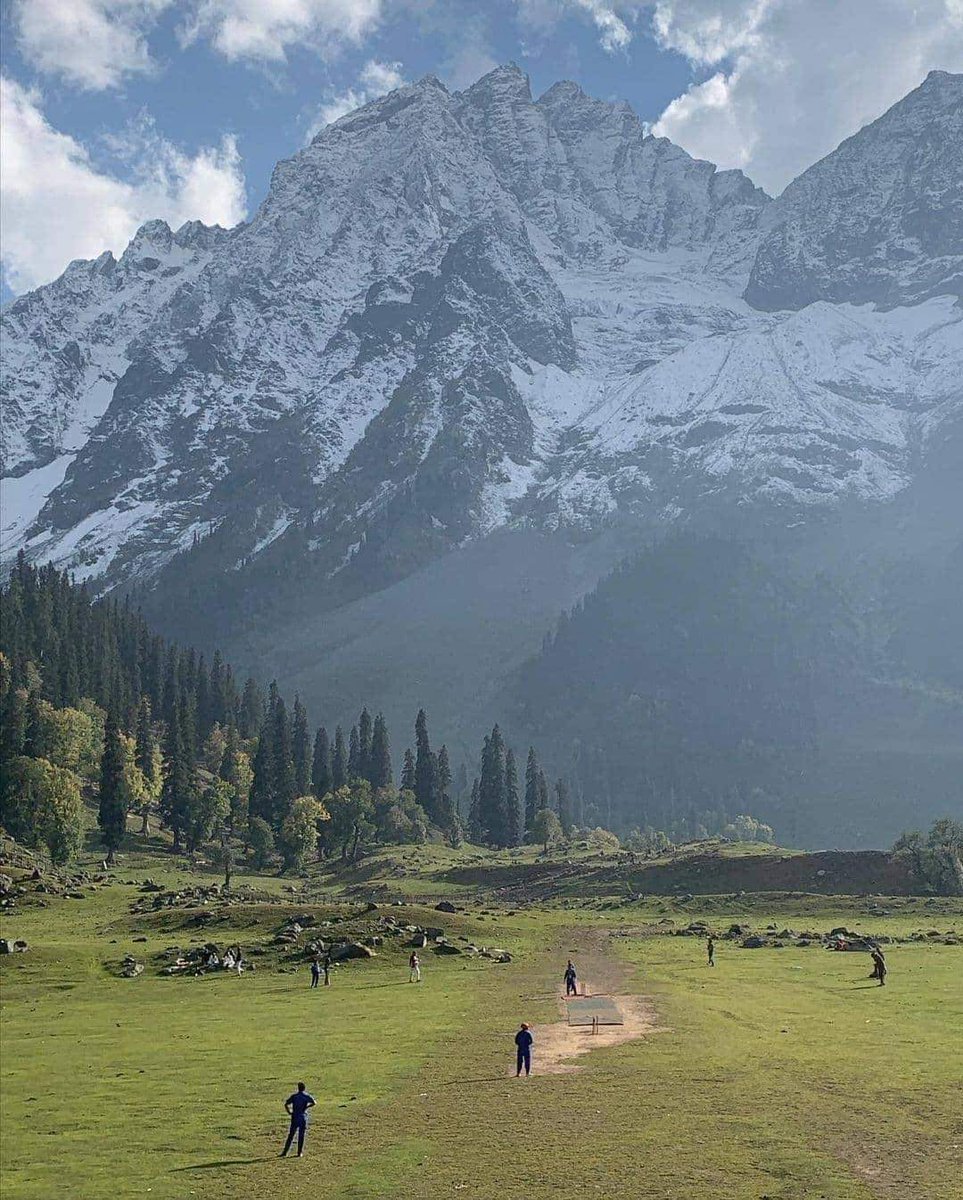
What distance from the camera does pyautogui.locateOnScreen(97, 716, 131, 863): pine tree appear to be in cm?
15938

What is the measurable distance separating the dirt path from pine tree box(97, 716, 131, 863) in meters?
102

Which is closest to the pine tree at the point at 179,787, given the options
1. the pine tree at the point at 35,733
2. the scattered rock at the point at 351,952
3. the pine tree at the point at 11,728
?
the pine tree at the point at 35,733

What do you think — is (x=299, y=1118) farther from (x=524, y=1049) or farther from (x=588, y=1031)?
(x=588, y=1031)

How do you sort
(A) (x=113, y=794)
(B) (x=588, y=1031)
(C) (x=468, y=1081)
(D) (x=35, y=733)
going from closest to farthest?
(C) (x=468, y=1081), (B) (x=588, y=1031), (A) (x=113, y=794), (D) (x=35, y=733)

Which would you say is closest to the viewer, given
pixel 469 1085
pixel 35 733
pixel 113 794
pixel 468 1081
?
pixel 469 1085

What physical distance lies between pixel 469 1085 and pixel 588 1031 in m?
12.1

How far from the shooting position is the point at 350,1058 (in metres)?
51.1

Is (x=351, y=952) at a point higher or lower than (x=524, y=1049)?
higher

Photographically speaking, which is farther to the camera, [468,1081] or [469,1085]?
[468,1081]

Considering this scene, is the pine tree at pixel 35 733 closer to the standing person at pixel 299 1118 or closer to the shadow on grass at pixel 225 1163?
the shadow on grass at pixel 225 1163

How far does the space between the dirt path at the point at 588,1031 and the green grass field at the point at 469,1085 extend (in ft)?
3.69

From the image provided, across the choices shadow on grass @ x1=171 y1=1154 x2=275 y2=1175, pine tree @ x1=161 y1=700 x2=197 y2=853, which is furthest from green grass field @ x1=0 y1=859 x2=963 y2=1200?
A: pine tree @ x1=161 y1=700 x2=197 y2=853

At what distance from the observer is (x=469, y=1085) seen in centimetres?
4597

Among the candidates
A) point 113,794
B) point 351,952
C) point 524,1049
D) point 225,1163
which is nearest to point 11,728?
point 113,794
